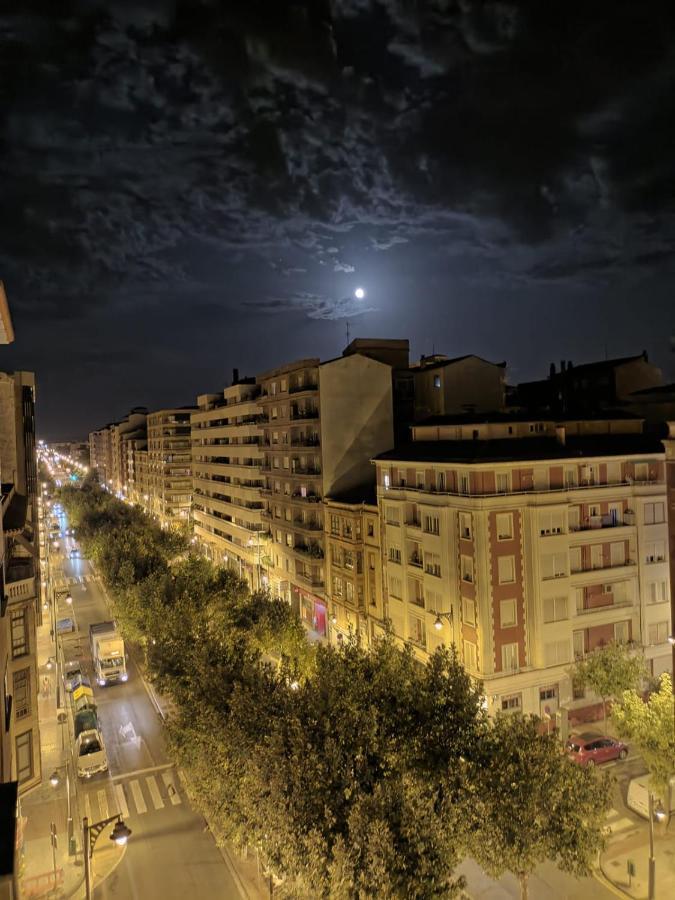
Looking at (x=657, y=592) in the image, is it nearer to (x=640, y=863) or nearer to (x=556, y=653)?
(x=556, y=653)

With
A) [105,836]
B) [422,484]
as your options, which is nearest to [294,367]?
[422,484]

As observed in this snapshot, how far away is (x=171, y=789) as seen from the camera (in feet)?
99.6

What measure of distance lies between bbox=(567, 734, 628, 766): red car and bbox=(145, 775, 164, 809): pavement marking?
814 inches

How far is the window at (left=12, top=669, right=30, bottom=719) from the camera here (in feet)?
92.9

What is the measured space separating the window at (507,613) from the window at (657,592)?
10.3m

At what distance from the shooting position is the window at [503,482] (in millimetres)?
34344

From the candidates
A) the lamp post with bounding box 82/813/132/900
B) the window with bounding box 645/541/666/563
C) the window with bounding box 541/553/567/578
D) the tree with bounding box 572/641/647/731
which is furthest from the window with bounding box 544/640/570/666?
the lamp post with bounding box 82/813/132/900

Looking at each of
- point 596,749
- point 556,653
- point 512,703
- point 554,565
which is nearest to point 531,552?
point 554,565

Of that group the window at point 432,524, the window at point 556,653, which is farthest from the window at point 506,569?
the window at point 556,653

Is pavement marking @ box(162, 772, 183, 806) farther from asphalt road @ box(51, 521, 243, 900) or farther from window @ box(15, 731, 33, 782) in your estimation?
window @ box(15, 731, 33, 782)

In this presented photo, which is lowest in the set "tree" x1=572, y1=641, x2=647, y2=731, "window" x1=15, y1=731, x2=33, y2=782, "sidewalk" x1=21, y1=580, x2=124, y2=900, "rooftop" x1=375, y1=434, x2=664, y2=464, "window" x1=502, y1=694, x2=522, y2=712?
"sidewalk" x1=21, y1=580, x2=124, y2=900

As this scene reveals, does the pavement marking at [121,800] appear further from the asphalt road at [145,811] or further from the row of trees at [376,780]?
the row of trees at [376,780]

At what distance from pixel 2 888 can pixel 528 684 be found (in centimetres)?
3094

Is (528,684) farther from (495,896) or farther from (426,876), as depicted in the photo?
(426,876)
